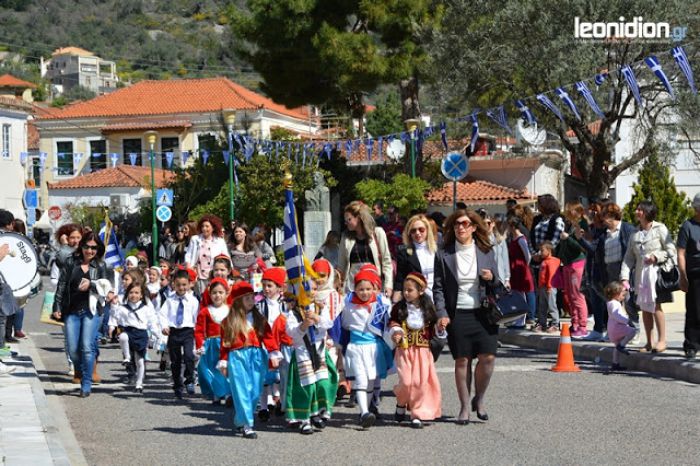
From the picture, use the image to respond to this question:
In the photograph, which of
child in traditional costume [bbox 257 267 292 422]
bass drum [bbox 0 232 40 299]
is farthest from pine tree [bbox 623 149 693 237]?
child in traditional costume [bbox 257 267 292 422]

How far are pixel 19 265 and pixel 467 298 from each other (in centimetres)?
605

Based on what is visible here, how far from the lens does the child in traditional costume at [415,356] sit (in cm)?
986

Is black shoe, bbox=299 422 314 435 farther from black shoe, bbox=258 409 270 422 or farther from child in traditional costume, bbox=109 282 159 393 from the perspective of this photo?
child in traditional costume, bbox=109 282 159 393

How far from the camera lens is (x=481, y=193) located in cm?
4994

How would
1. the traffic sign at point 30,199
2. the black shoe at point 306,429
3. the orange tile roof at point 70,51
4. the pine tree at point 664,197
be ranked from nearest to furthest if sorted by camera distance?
the black shoe at point 306,429 → the pine tree at point 664,197 → the traffic sign at point 30,199 → the orange tile roof at point 70,51

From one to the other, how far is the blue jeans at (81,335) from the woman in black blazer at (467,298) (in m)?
4.47

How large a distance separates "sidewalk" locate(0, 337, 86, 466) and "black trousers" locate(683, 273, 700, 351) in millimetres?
6507

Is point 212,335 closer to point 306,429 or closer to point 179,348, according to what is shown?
point 179,348

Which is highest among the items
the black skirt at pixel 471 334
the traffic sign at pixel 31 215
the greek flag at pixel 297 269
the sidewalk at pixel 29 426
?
the traffic sign at pixel 31 215

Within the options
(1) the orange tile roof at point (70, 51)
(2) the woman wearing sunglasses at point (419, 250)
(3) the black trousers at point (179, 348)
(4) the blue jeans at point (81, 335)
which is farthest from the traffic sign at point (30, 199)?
(1) the orange tile roof at point (70, 51)

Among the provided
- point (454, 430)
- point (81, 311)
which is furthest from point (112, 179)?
point (454, 430)

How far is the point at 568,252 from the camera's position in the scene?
16.6 m

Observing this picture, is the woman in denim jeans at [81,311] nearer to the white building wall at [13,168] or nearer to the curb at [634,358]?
the curb at [634,358]

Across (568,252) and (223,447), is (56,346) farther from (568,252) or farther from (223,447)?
(223,447)
